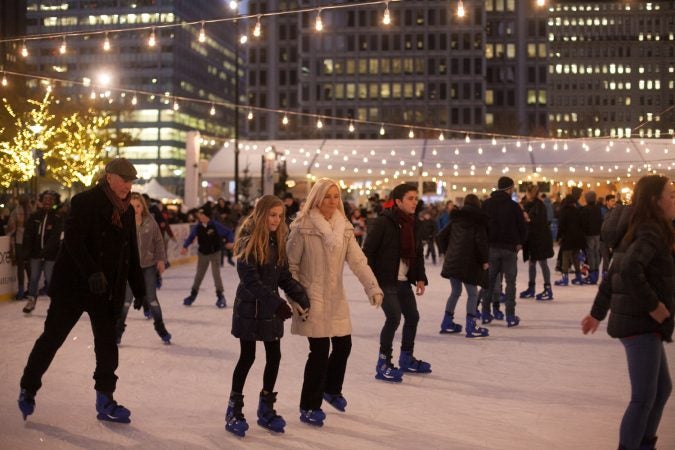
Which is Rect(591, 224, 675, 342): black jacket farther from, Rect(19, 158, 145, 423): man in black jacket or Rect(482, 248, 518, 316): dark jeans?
Rect(482, 248, 518, 316): dark jeans

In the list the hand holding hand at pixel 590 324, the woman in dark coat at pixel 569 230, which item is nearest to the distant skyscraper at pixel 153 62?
the woman in dark coat at pixel 569 230

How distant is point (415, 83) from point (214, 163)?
262 feet

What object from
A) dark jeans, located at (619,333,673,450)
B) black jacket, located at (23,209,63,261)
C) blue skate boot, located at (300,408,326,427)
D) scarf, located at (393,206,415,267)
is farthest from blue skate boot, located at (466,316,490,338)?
black jacket, located at (23,209,63,261)

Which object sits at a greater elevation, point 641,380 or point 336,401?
point 641,380

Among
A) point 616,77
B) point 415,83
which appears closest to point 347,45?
point 415,83

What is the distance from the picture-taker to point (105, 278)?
239 inches

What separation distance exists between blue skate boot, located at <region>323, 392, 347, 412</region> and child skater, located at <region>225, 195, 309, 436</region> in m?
0.64

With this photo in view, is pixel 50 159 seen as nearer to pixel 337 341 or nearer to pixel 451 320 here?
pixel 451 320

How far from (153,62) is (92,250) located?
11971 centimetres

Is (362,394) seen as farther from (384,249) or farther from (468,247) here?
(468,247)

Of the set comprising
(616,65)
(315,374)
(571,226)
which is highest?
(616,65)

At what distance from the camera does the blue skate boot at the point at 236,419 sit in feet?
19.1

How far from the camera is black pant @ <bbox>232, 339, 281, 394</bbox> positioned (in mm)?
6039

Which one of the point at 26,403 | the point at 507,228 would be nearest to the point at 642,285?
the point at 26,403
